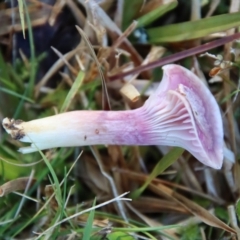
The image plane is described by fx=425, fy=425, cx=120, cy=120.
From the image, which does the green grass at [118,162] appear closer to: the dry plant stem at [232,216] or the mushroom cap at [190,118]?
the dry plant stem at [232,216]

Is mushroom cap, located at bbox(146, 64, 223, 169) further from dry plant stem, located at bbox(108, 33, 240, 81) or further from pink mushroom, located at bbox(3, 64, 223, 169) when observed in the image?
dry plant stem, located at bbox(108, 33, 240, 81)

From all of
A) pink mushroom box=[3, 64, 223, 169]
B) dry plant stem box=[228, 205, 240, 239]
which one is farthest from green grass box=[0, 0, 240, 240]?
pink mushroom box=[3, 64, 223, 169]

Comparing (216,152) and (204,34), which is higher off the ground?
(204,34)

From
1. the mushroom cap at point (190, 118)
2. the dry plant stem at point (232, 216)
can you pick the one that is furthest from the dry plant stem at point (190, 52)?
the dry plant stem at point (232, 216)

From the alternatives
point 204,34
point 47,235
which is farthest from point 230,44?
point 47,235

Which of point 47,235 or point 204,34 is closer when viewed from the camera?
point 47,235

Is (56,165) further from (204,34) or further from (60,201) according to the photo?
(204,34)

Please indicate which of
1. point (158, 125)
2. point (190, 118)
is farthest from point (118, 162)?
point (190, 118)

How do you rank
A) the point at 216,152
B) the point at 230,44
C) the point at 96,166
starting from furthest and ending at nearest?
the point at 96,166 → the point at 230,44 → the point at 216,152

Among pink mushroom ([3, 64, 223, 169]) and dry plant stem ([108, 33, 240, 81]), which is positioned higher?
dry plant stem ([108, 33, 240, 81])
